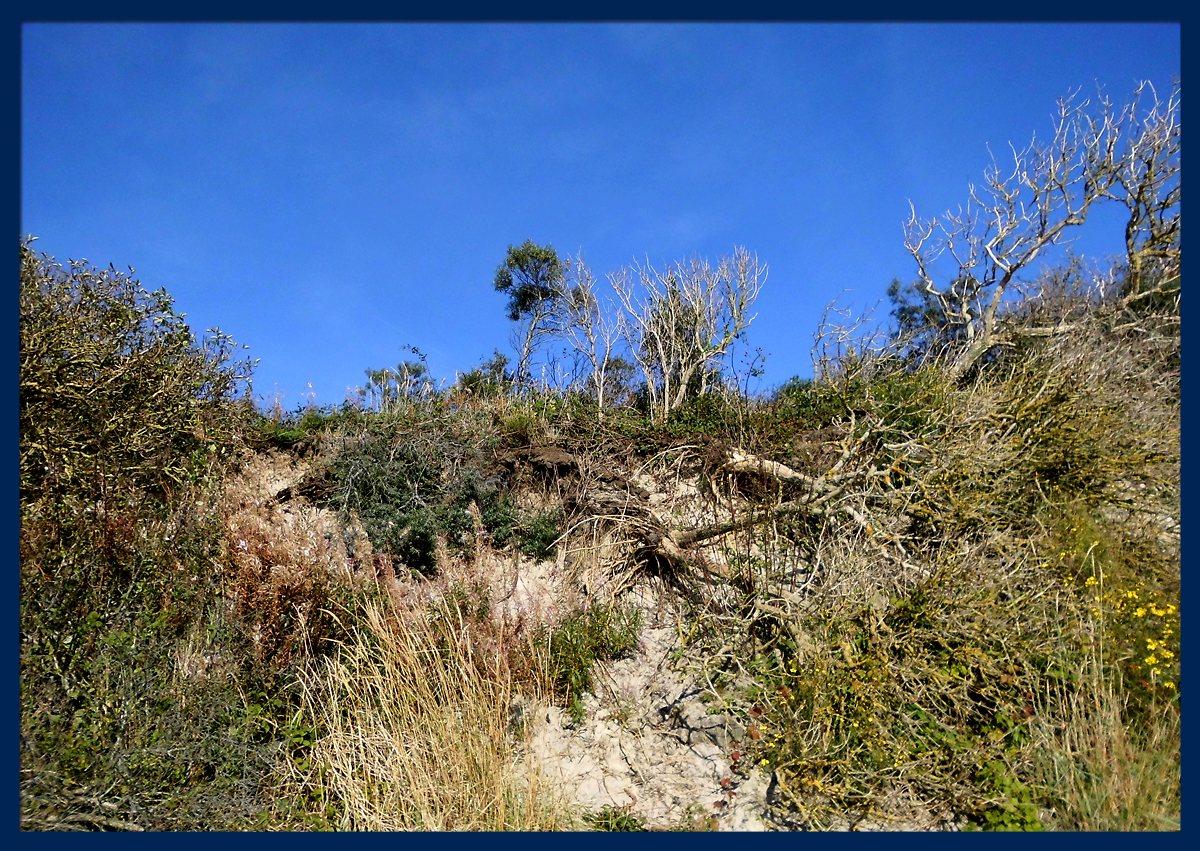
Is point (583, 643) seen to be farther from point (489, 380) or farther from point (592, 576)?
point (489, 380)

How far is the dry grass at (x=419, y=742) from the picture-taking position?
4.79 metres

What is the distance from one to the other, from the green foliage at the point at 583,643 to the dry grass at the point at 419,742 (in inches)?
25.7

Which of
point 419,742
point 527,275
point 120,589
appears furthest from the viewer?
point 527,275

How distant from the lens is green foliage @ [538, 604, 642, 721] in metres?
6.06

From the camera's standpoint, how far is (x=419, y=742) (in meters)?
4.98

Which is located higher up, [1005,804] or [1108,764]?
[1108,764]

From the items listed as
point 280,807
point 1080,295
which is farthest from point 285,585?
point 1080,295

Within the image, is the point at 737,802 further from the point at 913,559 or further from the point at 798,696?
the point at 913,559

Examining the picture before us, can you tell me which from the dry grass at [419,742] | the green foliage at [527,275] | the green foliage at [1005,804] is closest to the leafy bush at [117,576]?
the dry grass at [419,742]

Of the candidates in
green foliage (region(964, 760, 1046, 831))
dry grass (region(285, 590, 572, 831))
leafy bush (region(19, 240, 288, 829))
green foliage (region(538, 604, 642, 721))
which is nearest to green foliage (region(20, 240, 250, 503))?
leafy bush (region(19, 240, 288, 829))

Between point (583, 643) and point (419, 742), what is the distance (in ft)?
5.98

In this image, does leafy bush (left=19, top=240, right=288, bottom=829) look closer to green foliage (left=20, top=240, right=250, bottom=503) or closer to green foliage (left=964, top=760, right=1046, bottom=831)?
green foliage (left=20, top=240, right=250, bottom=503)

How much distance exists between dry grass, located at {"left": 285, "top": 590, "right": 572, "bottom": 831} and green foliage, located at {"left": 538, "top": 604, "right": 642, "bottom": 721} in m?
0.65

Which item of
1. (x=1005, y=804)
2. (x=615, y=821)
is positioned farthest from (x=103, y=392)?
(x=1005, y=804)
